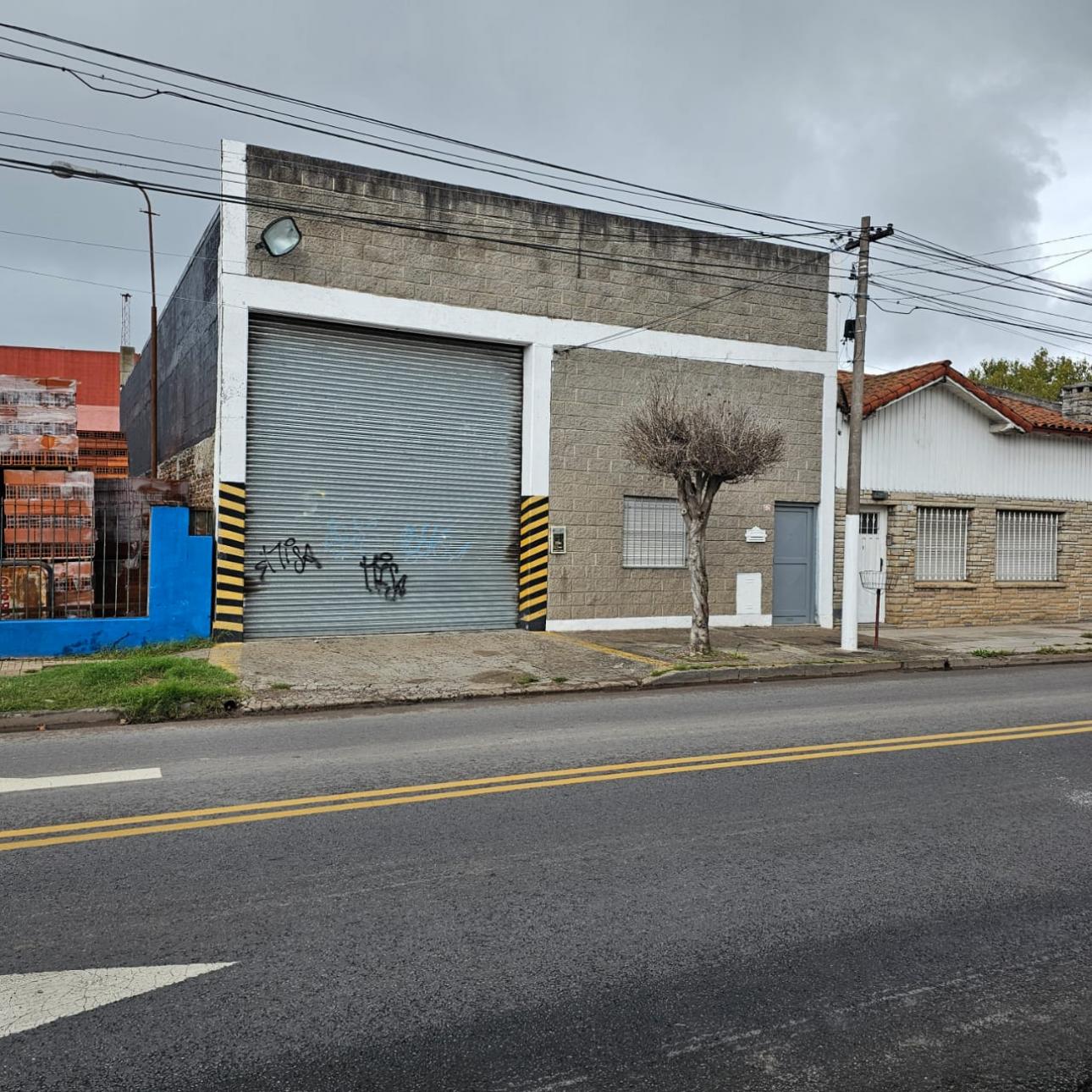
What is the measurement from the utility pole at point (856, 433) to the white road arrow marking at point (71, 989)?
1233 cm

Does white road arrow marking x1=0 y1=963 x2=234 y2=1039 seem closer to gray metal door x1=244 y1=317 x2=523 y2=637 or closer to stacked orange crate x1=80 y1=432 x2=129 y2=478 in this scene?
gray metal door x1=244 y1=317 x2=523 y2=637

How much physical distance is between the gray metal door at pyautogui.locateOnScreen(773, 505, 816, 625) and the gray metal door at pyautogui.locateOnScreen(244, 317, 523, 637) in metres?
5.14

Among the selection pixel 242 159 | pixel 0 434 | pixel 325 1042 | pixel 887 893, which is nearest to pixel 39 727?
pixel 0 434

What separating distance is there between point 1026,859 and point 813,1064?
2520 millimetres

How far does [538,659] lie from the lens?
13.3m

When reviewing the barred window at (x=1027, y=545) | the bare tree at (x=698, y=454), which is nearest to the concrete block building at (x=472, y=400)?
the bare tree at (x=698, y=454)

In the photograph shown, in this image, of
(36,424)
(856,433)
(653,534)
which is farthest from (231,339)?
(856,433)

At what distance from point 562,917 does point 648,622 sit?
12714mm

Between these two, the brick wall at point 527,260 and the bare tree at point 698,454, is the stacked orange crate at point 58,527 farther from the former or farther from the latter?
the bare tree at point 698,454

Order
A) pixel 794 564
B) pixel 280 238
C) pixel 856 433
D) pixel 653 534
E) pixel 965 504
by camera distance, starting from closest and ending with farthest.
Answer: pixel 280 238 < pixel 856 433 < pixel 653 534 < pixel 794 564 < pixel 965 504

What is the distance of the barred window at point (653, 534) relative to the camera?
661 inches

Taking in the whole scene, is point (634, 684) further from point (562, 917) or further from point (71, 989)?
point (71, 989)

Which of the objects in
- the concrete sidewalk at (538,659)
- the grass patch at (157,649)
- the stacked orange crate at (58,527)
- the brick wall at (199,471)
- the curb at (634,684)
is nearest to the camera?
the curb at (634,684)

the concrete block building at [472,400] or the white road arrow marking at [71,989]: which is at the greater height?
the concrete block building at [472,400]
